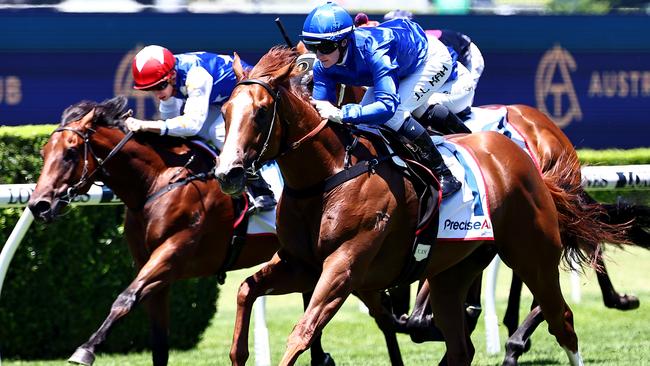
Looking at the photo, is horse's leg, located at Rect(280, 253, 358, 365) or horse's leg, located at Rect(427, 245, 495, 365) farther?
horse's leg, located at Rect(427, 245, 495, 365)

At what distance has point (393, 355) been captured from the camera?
6.26m

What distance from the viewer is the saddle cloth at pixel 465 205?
5246mm

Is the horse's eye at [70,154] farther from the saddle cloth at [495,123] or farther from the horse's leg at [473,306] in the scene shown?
the saddle cloth at [495,123]

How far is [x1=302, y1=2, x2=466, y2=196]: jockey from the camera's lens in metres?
4.75

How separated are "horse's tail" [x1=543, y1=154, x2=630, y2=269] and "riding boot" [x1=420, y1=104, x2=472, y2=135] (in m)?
0.60

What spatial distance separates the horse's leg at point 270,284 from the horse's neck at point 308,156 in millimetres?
330

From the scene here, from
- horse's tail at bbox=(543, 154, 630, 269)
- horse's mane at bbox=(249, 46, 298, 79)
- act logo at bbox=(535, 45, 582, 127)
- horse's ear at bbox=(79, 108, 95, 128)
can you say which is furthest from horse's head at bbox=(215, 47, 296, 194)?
act logo at bbox=(535, 45, 582, 127)

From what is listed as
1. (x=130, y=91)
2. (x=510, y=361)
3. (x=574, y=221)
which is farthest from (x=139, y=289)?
(x=130, y=91)

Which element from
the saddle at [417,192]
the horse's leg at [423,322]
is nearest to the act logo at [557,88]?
the horse's leg at [423,322]

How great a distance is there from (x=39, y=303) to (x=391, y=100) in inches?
141

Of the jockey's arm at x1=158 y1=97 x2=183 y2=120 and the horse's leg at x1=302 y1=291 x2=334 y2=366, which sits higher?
the jockey's arm at x1=158 y1=97 x2=183 y2=120

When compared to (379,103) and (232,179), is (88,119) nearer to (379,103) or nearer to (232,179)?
(379,103)

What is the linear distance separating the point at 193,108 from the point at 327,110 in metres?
1.40

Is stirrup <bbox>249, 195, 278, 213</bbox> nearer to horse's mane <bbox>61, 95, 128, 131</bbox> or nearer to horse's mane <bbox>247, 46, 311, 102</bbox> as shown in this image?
horse's mane <bbox>61, 95, 128, 131</bbox>
